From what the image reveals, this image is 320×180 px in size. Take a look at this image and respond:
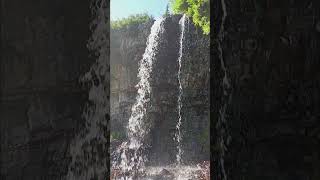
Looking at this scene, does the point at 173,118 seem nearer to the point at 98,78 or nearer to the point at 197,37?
the point at 197,37

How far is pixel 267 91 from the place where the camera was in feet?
7.54

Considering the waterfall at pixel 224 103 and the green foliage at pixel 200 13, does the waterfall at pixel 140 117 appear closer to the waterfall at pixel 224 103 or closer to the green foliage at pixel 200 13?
the green foliage at pixel 200 13

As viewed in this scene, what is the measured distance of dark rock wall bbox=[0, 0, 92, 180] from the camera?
2029 millimetres

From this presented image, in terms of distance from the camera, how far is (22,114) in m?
2.17

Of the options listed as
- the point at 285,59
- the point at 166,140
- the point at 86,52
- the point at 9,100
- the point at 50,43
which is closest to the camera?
the point at 9,100

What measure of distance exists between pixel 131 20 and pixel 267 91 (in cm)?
1714

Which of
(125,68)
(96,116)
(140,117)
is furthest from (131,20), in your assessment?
(96,116)

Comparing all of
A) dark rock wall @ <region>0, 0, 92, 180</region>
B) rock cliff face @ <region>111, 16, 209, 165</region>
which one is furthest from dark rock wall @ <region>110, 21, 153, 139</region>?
dark rock wall @ <region>0, 0, 92, 180</region>

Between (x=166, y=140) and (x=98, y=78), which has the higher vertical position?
(x=98, y=78)

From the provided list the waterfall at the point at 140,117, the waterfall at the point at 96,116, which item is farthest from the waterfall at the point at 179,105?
the waterfall at the point at 96,116

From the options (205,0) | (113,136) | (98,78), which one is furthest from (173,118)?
(98,78)

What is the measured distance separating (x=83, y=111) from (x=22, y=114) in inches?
22.8

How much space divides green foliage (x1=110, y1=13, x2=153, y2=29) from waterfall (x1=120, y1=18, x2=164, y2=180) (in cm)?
83

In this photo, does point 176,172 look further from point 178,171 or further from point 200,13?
point 200,13
